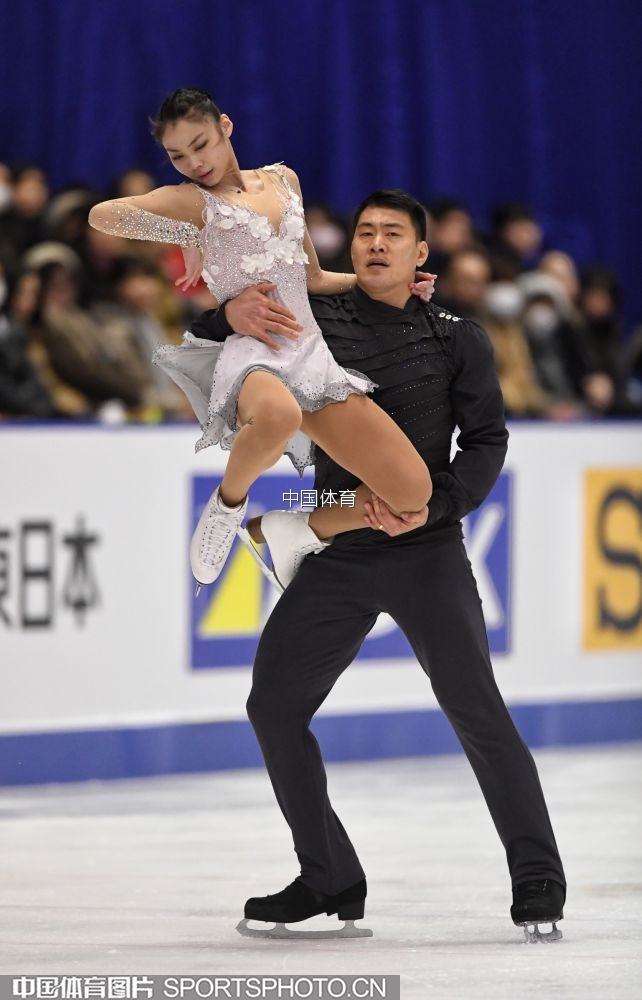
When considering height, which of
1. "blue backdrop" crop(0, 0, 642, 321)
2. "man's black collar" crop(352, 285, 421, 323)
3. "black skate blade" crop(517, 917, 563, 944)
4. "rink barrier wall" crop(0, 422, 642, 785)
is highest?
"blue backdrop" crop(0, 0, 642, 321)

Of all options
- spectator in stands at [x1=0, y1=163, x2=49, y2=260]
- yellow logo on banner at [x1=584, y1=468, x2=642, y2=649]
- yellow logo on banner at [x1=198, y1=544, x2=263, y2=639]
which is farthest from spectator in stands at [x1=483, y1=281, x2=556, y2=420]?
yellow logo on banner at [x1=198, y1=544, x2=263, y2=639]

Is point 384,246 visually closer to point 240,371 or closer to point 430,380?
point 430,380

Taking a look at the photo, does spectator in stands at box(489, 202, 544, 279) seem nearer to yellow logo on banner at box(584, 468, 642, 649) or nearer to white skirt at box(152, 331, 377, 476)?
yellow logo on banner at box(584, 468, 642, 649)

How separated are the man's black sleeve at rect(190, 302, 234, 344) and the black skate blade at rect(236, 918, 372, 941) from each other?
1257 millimetres

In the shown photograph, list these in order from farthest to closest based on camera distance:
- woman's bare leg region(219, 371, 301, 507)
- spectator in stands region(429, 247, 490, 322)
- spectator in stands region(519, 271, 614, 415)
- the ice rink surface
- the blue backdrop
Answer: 1. the blue backdrop
2. spectator in stands region(519, 271, 614, 415)
3. spectator in stands region(429, 247, 490, 322)
4. the ice rink surface
5. woman's bare leg region(219, 371, 301, 507)

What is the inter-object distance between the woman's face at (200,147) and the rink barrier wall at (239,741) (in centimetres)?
235

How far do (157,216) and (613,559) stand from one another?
3.10 meters

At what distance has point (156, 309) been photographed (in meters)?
6.95

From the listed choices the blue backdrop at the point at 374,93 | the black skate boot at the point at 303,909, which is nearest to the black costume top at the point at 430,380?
the black skate boot at the point at 303,909

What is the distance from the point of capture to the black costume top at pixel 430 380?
3625mm

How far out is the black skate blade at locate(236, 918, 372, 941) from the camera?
3695 millimetres

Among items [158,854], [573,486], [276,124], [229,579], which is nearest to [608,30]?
[276,124]

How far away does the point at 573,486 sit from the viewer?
6.07 metres

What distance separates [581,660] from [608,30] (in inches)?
193
